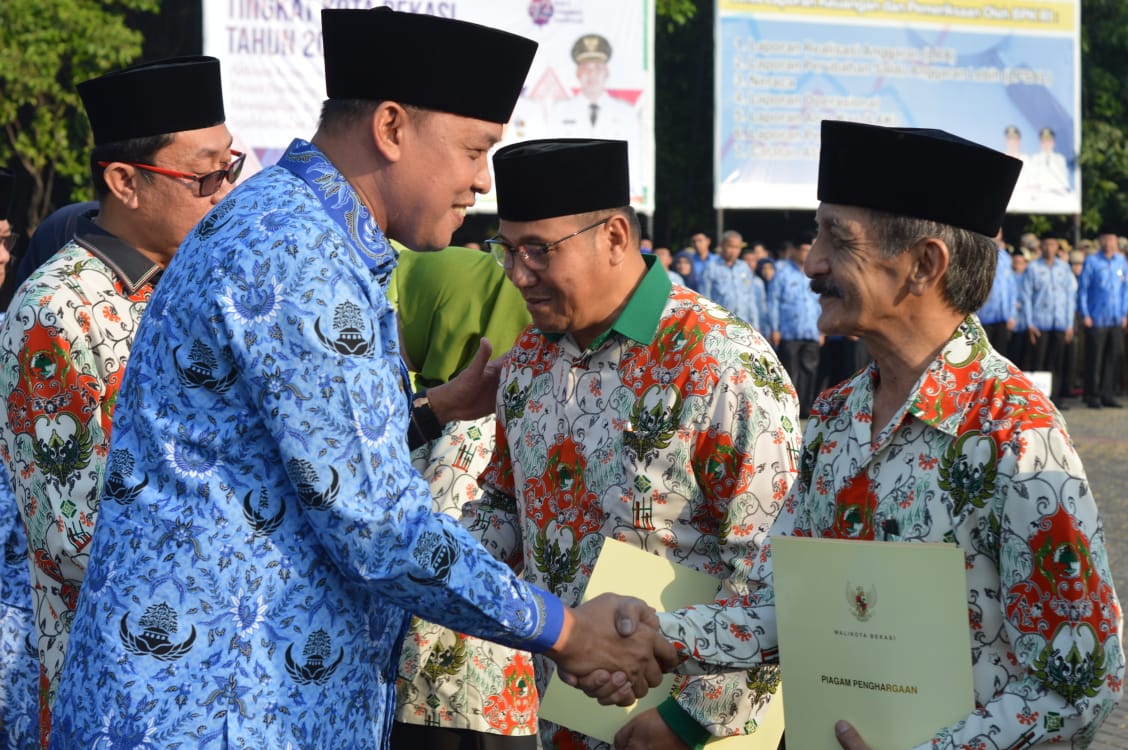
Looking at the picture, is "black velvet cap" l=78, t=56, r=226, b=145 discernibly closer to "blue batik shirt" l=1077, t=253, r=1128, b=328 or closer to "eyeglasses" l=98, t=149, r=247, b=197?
"eyeglasses" l=98, t=149, r=247, b=197

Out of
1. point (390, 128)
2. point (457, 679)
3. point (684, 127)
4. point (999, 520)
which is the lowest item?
point (684, 127)

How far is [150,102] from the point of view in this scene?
12.8 feet

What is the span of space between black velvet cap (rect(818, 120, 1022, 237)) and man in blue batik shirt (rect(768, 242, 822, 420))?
16.8m

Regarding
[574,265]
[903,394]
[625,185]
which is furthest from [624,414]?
[903,394]

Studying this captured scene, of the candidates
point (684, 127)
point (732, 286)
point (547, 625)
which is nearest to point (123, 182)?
point (547, 625)

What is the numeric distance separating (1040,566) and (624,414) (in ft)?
4.08

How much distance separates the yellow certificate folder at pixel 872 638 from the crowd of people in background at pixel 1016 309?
16355 mm

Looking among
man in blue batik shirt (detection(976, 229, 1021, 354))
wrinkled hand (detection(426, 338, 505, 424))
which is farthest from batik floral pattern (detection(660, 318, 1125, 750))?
man in blue batik shirt (detection(976, 229, 1021, 354))

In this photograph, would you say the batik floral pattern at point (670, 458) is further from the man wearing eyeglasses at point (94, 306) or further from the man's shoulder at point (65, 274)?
the man's shoulder at point (65, 274)

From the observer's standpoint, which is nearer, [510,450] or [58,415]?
[58,415]

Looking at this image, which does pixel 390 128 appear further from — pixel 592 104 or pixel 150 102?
pixel 592 104

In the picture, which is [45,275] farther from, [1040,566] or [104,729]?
[1040,566]

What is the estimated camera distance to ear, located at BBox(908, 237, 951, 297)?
2607 millimetres

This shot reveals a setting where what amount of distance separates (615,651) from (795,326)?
1686 centimetres
